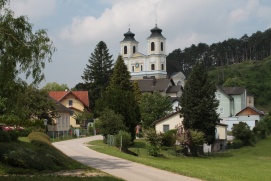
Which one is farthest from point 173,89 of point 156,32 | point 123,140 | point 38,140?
point 38,140

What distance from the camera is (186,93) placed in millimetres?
47594

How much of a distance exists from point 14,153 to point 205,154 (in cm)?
3095

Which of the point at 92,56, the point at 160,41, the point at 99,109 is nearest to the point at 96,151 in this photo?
the point at 99,109

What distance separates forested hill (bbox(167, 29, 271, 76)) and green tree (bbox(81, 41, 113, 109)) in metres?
82.0

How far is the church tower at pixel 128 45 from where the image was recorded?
13662 centimetres

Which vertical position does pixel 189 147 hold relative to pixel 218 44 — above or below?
below

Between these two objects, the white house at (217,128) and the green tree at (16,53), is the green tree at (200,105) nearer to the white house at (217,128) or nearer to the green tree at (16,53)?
the white house at (217,128)

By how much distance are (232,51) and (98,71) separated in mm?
98952

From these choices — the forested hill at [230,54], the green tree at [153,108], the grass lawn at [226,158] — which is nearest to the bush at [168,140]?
the grass lawn at [226,158]

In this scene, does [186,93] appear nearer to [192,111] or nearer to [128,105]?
[192,111]

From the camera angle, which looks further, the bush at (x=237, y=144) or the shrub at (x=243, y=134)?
the shrub at (x=243, y=134)

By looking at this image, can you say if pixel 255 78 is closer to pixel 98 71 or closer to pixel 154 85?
pixel 154 85

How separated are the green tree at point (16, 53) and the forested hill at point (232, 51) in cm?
15349

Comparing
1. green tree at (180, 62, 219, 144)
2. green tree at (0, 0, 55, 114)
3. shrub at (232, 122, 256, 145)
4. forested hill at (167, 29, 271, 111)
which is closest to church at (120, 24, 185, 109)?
forested hill at (167, 29, 271, 111)
